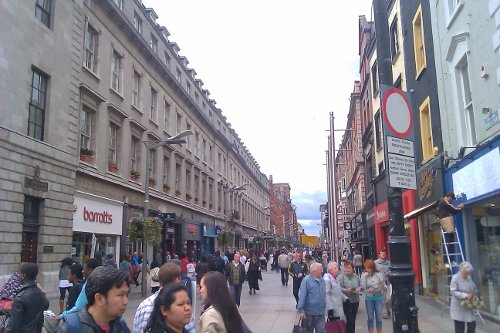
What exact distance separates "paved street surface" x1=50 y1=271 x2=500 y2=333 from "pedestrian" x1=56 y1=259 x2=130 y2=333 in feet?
20.1

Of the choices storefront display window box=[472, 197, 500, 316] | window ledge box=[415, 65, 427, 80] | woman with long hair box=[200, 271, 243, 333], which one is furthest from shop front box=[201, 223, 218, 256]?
woman with long hair box=[200, 271, 243, 333]

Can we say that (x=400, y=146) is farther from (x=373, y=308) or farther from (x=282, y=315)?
(x=282, y=315)

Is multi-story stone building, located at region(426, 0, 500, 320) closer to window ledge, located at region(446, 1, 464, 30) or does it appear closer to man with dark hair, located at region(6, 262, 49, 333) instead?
window ledge, located at region(446, 1, 464, 30)

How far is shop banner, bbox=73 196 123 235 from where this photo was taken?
65.6ft

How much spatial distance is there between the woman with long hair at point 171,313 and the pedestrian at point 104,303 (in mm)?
259

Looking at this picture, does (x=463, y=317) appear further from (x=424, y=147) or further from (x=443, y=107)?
(x=424, y=147)

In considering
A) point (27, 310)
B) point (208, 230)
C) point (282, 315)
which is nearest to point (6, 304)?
point (27, 310)

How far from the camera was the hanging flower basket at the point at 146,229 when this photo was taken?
2094 cm

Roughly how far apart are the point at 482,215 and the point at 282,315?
20.9ft

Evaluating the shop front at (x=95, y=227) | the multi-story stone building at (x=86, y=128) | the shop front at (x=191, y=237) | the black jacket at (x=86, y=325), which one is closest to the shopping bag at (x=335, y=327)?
the black jacket at (x=86, y=325)

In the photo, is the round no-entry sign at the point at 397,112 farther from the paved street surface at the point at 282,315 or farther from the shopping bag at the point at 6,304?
the shopping bag at the point at 6,304

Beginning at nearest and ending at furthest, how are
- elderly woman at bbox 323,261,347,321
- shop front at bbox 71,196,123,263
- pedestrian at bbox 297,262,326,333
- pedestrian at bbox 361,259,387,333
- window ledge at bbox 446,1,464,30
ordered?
pedestrian at bbox 297,262,326,333
elderly woman at bbox 323,261,347,321
pedestrian at bbox 361,259,387,333
window ledge at bbox 446,1,464,30
shop front at bbox 71,196,123,263

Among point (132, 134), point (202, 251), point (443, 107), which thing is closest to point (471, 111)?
point (443, 107)

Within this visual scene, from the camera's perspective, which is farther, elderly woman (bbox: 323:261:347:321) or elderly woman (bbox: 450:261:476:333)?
elderly woman (bbox: 323:261:347:321)
